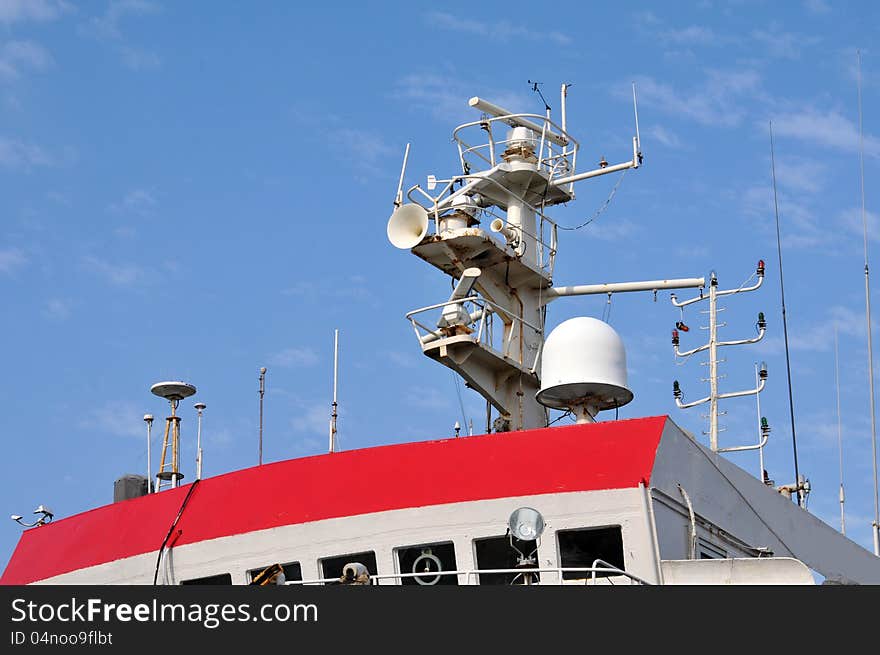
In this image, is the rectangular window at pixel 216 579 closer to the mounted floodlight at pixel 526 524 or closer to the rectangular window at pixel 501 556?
the rectangular window at pixel 501 556

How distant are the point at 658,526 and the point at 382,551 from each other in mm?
3842

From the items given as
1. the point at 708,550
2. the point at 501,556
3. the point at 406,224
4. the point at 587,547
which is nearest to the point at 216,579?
the point at 501,556

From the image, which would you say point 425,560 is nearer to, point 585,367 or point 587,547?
point 587,547

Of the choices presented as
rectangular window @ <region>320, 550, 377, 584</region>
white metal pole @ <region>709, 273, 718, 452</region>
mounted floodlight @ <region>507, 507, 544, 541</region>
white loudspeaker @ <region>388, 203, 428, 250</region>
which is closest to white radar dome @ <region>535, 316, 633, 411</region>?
rectangular window @ <region>320, 550, 377, 584</region>

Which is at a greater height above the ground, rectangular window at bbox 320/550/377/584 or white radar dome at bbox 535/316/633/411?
white radar dome at bbox 535/316/633/411

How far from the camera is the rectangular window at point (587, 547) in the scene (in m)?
20.5

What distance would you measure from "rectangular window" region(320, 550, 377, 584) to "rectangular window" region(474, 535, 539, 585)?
1.62 m

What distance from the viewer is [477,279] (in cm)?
3083

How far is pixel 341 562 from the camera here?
72.3 ft

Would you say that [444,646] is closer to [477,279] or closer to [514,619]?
[514,619]

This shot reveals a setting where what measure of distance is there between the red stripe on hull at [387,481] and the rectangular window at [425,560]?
61 cm

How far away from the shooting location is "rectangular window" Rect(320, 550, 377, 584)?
71.5 feet

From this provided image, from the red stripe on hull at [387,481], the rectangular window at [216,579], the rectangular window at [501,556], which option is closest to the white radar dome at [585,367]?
the red stripe on hull at [387,481]

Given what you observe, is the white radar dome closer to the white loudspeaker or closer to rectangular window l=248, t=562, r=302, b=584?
rectangular window l=248, t=562, r=302, b=584
